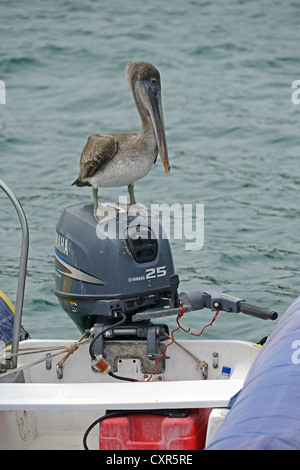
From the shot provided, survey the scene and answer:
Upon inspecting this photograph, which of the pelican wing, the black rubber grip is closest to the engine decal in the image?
the pelican wing

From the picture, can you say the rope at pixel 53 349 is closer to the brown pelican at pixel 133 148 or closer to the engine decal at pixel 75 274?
the engine decal at pixel 75 274

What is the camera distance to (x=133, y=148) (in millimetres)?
3641

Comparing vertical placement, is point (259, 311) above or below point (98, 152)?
below

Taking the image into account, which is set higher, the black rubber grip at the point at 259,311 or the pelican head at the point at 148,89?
the pelican head at the point at 148,89

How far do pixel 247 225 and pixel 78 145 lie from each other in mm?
2326

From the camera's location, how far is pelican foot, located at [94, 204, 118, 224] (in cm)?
350

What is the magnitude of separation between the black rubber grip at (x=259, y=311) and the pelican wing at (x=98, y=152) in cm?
90

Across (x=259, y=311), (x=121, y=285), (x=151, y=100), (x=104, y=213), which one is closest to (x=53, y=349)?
(x=121, y=285)

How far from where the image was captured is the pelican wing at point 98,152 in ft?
11.9

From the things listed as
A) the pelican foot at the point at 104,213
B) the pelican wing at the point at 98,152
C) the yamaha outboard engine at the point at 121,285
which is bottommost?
the yamaha outboard engine at the point at 121,285

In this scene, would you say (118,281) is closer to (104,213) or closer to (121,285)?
(121,285)

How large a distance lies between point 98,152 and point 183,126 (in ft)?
17.1

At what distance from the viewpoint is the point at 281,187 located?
750cm

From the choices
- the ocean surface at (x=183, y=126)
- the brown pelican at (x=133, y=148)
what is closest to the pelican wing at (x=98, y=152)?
the brown pelican at (x=133, y=148)
